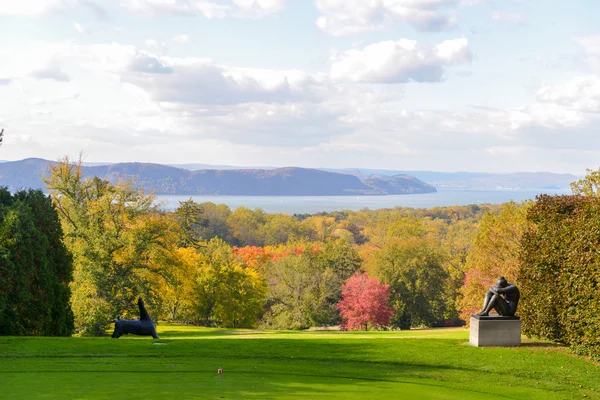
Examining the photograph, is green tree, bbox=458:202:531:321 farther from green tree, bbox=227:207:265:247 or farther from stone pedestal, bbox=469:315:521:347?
green tree, bbox=227:207:265:247

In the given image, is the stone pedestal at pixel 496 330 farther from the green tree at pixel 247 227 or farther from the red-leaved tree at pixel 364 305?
the green tree at pixel 247 227

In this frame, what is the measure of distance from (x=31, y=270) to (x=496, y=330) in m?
17.7

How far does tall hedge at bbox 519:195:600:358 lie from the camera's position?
1747cm

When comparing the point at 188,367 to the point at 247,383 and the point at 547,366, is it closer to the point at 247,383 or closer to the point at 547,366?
the point at 247,383

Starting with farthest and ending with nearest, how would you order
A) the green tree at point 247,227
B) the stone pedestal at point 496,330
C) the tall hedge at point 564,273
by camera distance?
1. the green tree at point 247,227
2. the stone pedestal at point 496,330
3. the tall hedge at point 564,273

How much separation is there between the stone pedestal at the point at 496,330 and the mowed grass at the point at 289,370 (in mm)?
597

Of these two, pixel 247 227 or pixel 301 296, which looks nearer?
pixel 301 296

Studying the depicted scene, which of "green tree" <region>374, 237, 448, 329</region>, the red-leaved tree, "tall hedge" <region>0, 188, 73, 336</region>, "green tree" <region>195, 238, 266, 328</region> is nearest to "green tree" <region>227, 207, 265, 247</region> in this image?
"green tree" <region>374, 237, 448, 329</region>

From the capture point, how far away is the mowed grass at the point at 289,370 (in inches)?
461

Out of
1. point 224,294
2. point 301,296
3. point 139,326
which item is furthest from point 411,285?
point 139,326

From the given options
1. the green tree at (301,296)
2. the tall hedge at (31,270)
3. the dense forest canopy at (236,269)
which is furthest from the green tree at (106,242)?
the green tree at (301,296)

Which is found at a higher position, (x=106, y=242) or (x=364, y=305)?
(x=106, y=242)

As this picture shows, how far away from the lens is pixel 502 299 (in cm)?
1884

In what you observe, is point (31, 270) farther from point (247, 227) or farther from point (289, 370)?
point (247, 227)
